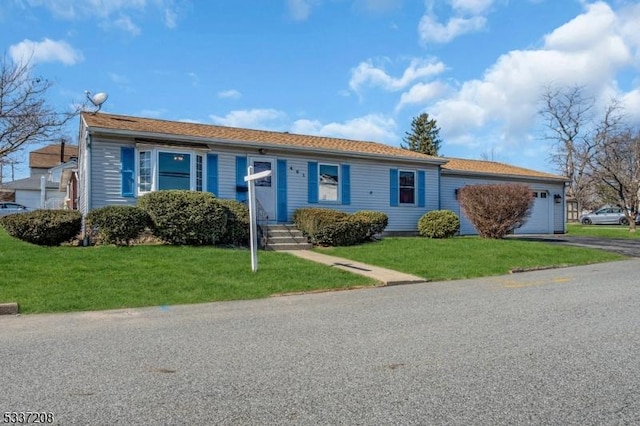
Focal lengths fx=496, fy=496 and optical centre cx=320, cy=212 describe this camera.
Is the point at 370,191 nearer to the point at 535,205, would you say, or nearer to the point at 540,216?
the point at 535,205

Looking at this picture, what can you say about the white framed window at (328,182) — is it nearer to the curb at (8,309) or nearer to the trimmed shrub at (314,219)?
the trimmed shrub at (314,219)

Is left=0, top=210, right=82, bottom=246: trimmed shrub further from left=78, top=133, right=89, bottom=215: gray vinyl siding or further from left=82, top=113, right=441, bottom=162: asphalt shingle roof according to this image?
left=82, top=113, right=441, bottom=162: asphalt shingle roof

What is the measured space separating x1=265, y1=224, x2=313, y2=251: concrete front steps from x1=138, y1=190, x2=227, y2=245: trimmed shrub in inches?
77.7

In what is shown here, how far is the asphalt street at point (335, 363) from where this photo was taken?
11.4 ft

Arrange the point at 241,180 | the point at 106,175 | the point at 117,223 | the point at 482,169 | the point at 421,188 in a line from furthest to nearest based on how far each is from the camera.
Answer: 1. the point at 482,169
2. the point at 421,188
3. the point at 241,180
4. the point at 106,175
5. the point at 117,223

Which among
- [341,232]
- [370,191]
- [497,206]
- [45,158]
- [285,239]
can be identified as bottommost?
[285,239]

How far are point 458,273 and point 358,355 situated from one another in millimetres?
6950

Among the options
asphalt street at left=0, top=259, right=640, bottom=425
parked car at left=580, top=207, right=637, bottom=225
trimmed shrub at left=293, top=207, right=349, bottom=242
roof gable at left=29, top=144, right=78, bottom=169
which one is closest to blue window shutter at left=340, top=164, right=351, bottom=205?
trimmed shrub at left=293, top=207, right=349, bottom=242

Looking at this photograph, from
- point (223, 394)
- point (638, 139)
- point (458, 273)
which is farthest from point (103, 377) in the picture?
point (638, 139)

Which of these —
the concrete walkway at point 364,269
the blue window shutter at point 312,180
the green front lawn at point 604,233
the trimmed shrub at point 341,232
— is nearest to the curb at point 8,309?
the concrete walkway at point 364,269

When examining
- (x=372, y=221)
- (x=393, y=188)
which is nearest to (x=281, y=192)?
(x=372, y=221)

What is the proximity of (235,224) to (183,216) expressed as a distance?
63.9 inches

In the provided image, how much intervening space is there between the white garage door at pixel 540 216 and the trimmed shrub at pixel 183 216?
1664 centimetres

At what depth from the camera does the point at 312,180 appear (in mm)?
17812
